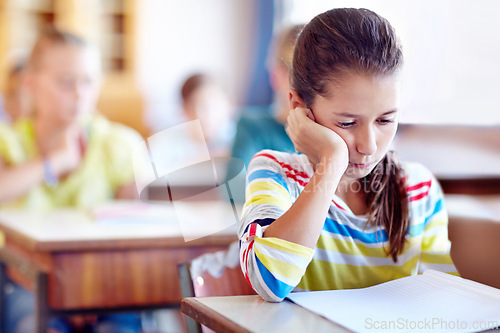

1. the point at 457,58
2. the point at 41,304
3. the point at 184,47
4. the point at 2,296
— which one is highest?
the point at 184,47

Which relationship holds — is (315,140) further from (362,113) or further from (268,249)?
(268,249)

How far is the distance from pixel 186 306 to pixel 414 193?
525 millimetres

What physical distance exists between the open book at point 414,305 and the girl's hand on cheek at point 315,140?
0.21 metres

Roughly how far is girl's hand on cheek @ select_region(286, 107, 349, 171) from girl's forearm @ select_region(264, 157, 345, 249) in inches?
1.3

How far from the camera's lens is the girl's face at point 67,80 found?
218cm

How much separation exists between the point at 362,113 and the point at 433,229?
32 centimetres

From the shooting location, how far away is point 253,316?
2.61ft

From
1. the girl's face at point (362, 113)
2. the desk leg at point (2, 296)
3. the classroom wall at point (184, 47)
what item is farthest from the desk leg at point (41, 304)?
the classroom wall at point (184, 47)

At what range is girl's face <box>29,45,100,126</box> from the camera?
7.16 ft

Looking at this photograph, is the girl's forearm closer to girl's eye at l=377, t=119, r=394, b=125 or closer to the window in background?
girl's eye at l=377, t=119, r=394, b=125

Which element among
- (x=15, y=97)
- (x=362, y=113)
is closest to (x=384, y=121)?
(x=362, y=113)

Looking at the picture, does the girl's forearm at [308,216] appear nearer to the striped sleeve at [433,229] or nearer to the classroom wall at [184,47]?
the striped sleeve at [433,229]

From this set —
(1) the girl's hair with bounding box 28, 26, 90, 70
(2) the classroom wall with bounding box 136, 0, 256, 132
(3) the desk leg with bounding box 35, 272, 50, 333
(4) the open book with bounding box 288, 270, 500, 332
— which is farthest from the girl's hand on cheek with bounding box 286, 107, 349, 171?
(2) the classroom wall with bounding box 136, 0, 256, 132

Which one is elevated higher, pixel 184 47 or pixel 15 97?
pixel 184 47
